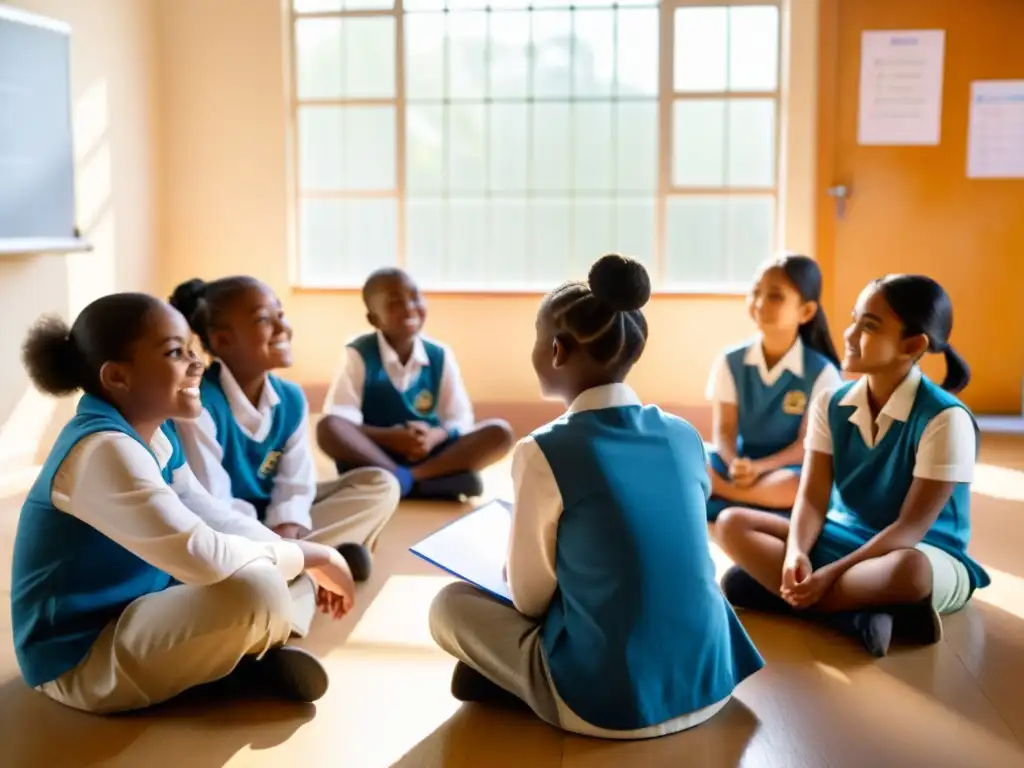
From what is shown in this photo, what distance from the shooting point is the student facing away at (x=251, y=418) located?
8.38 ft

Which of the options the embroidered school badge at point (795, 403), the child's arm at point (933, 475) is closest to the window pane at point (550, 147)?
the embroidered school badge at point (795, 403)

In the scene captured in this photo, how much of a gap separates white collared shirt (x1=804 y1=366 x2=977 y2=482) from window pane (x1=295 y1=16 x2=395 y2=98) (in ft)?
11.4

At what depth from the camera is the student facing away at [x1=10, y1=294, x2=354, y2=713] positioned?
1782 mm

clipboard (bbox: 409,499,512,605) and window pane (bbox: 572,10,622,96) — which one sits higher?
window pane (bbox: 572,10,622,96)

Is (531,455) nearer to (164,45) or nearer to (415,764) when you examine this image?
(415,764)

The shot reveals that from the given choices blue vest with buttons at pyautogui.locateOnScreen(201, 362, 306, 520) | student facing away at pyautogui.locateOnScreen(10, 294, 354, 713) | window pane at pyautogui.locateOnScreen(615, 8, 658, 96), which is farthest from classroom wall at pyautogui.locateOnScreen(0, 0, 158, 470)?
student facing away at pyautogui.locateOnScreen(10, 294, 354, 713)

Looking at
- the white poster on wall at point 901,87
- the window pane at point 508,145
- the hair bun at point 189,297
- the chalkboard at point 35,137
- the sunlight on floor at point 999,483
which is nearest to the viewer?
the hair bun at point 189,297

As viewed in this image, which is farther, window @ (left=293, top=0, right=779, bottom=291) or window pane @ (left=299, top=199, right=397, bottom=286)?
window pane @ (left=299, top=199, right=397, bottom=286)

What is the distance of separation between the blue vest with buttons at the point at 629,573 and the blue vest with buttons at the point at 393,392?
191 cm

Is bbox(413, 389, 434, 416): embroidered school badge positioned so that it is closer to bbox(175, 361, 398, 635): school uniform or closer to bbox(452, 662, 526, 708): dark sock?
bbox(175, 361, 398, 635): school uniform

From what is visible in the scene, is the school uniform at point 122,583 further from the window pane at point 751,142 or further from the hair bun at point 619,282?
the window pane at point 751,142

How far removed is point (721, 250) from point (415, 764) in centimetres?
383

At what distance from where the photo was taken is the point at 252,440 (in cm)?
261

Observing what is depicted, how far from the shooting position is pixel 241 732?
73.4 inches
